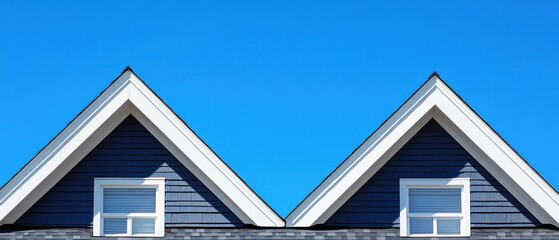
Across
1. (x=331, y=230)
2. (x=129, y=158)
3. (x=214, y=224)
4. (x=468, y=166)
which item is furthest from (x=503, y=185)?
(x=129, y=158)

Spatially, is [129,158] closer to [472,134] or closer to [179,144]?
[179,144]

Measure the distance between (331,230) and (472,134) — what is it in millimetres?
3163

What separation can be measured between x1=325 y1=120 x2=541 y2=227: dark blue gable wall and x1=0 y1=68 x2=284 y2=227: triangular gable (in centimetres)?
154

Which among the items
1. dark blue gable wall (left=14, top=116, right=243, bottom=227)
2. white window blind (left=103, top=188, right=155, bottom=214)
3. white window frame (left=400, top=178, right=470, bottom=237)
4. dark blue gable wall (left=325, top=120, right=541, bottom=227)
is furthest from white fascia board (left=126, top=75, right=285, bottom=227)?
white window frame (left=400, top=178, right=470, bottom=237)

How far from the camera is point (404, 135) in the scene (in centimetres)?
2514

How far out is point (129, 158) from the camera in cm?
2514

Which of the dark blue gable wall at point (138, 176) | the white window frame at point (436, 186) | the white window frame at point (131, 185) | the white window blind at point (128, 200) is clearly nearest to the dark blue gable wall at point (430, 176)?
the white window frame at point (436, 186)

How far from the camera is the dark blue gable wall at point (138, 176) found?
2502 centimetres

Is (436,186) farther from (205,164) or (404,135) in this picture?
(205,164)

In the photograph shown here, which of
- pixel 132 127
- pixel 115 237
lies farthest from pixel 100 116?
pixel 115 237

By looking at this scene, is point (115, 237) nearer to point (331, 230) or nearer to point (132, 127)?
point (132, 127)

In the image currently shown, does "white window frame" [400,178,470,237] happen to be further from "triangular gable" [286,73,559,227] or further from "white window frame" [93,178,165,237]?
"white window frame" [93,178,165,237]

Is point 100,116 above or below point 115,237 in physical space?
above

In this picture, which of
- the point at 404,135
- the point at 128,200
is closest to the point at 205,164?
the point at 128,200
